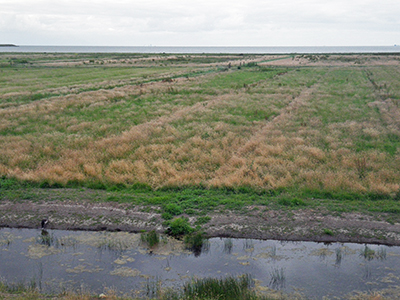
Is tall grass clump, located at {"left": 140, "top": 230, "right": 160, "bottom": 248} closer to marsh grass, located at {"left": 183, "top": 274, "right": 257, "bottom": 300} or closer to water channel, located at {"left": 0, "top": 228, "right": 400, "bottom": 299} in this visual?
water channel, located at {"left": 0, "top": 228, "right": 400, "bottom": 299}

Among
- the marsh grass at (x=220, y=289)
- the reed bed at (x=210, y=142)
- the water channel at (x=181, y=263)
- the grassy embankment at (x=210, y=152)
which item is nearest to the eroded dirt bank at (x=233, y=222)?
the water channel at (x=181, y=263)

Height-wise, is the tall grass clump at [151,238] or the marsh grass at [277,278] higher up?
the tall grass clump at [151,238]

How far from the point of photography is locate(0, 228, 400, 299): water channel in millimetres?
8055

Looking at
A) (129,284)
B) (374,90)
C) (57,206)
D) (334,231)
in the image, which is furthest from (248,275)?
(374,90)

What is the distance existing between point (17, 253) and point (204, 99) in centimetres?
2738

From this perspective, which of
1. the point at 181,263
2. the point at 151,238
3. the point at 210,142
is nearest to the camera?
the point at 181,263

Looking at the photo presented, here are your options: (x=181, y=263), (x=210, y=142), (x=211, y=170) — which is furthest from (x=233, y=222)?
(x=210, y=142)

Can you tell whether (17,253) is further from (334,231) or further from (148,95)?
(148,95)

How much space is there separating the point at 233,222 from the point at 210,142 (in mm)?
8532

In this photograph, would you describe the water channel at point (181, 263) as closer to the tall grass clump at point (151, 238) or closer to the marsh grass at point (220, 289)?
the tall grass clump at point (151, 238)

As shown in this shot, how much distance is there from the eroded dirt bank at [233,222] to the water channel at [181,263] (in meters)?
0.36

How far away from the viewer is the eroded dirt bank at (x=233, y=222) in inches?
404

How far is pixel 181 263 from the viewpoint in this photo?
895cm

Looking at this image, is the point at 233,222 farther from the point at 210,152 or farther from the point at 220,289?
the point at 210,152
